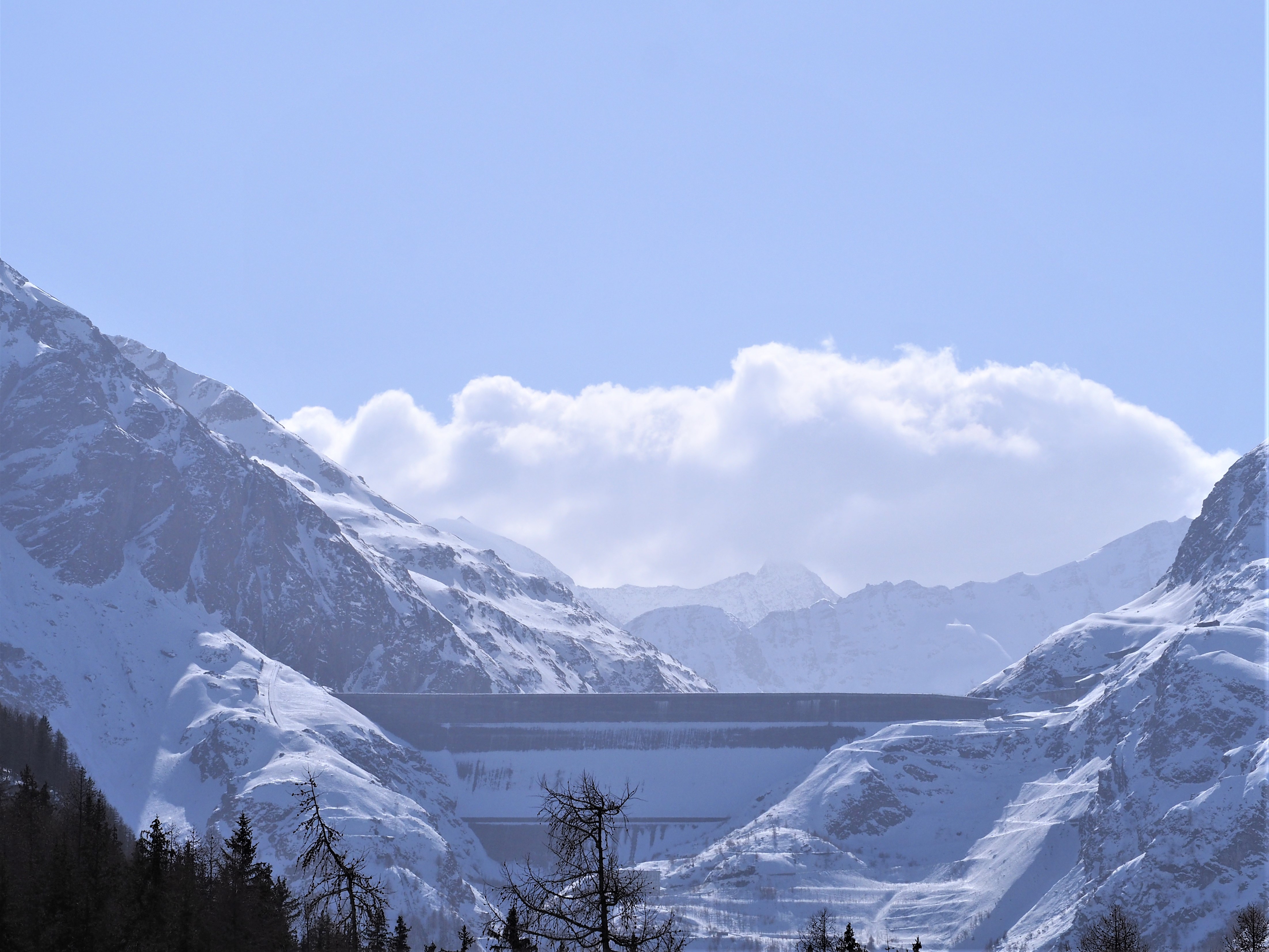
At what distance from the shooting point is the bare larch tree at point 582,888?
40.7 meters

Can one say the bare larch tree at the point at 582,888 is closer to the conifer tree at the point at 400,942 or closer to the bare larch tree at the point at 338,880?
the bare larch tree at the point at 338,880

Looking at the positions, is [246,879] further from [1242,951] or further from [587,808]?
[587,808]

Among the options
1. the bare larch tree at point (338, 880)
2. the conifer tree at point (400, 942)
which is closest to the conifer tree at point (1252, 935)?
the conifer tree at point (400, 942)

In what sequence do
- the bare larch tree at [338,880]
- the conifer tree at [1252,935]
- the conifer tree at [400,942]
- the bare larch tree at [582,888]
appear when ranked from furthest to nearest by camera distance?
the conifer tree at [1252,935] → the conifer tree at [400,942] → the bare larch tree at [338,880] → the bare larch tree at [582,888]

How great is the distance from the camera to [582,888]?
41.8 meters

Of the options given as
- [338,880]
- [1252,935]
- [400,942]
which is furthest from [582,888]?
[1252,935]

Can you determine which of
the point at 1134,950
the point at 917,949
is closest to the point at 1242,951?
the point at 1134,950

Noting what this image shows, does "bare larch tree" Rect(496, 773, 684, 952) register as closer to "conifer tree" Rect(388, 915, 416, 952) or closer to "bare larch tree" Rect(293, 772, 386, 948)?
"bare larch tree" Rect(293, 772, 386, 948)

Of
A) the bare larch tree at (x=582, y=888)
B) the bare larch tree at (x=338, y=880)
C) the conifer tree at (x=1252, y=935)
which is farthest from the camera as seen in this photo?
the conifer tree at (x=1252, y=935)

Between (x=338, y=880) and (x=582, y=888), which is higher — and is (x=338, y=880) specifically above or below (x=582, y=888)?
above

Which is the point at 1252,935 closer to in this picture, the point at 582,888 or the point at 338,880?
the point at 582,888

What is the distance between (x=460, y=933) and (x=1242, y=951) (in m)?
65.5

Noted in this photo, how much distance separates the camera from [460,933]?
59.2 metres

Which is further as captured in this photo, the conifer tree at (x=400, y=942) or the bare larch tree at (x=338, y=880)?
the conifer tree at (x=400, y=942)
